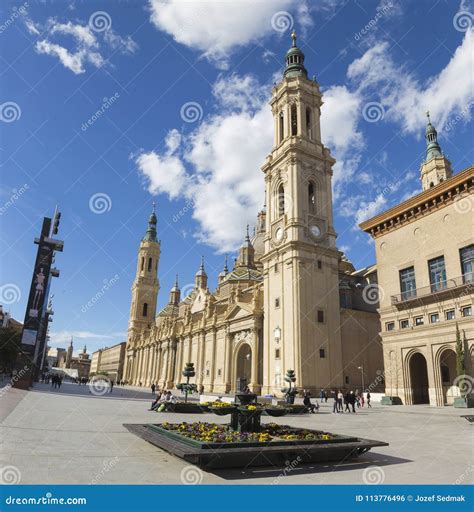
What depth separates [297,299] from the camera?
135 ft

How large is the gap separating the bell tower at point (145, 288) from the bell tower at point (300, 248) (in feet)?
197

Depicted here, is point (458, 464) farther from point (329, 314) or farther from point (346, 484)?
point (329, 314)

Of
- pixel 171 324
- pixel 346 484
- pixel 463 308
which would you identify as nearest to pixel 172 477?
pixel 346 484

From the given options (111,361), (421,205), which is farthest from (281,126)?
(111,361)

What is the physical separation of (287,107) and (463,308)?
31.8m

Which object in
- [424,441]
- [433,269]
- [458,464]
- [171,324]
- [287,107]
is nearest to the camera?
[458,464]

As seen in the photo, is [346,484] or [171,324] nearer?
[346,484]

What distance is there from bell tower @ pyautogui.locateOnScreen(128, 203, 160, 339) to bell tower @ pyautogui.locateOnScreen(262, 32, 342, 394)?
60062 millimetres

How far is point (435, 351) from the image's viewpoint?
30.0 m

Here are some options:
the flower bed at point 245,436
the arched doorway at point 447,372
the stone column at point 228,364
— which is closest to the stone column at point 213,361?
the stone column at point 228,364

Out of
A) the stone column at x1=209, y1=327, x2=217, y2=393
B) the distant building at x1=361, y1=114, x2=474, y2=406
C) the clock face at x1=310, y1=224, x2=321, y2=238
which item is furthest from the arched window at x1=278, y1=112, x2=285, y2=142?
the stone column at x1=209, y1=327, x2=217, y2=393

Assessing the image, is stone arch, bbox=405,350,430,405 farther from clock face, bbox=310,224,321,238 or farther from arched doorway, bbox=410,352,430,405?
clock face, bbox=310,224,321,238

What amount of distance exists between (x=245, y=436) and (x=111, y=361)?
131 meters

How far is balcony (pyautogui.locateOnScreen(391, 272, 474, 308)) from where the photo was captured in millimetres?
28211
